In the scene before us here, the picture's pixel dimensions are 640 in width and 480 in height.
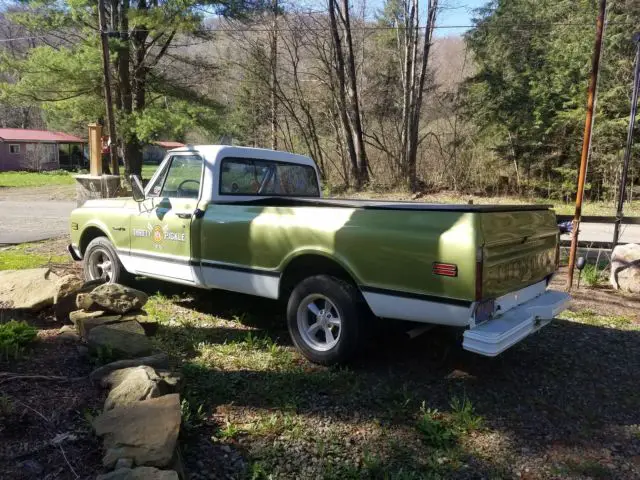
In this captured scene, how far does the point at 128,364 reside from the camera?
379cm

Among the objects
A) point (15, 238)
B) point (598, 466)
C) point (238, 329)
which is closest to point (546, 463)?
point (598, 466)

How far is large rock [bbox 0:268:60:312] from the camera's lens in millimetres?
5250

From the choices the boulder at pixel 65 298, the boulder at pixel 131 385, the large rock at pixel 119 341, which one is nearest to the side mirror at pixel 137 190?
the boulder at pixel 65 298

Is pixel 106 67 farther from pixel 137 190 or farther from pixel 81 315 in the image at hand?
pixel 81 315

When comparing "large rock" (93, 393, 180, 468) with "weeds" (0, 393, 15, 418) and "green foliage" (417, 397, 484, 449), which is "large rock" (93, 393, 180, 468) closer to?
"weeds" (0, 393, 15, 418)

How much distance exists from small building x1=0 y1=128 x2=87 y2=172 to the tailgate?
45.9m

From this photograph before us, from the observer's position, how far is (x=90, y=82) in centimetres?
1883

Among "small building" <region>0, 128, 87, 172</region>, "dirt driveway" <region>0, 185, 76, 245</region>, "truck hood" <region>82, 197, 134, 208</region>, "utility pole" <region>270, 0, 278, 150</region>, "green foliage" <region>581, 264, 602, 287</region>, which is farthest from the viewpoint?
"small building" <region>0, 128, 87, 172</region>

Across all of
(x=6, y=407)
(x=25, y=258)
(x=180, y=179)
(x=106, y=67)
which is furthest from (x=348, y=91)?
(x=6, y=407)

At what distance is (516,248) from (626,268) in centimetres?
403

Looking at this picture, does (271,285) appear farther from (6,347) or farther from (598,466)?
(598,466)

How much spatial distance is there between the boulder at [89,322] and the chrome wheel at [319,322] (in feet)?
5.46

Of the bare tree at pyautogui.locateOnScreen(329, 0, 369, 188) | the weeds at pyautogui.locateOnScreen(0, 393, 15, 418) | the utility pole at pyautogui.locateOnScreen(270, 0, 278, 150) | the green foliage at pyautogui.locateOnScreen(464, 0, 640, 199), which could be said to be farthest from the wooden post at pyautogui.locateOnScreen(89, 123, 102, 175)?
the green foliage at pyautogui.locateOnScreen(464, 0, 640, 199)

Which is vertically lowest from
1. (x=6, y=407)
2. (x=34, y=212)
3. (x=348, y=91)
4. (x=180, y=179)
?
(x=34, y=212)
